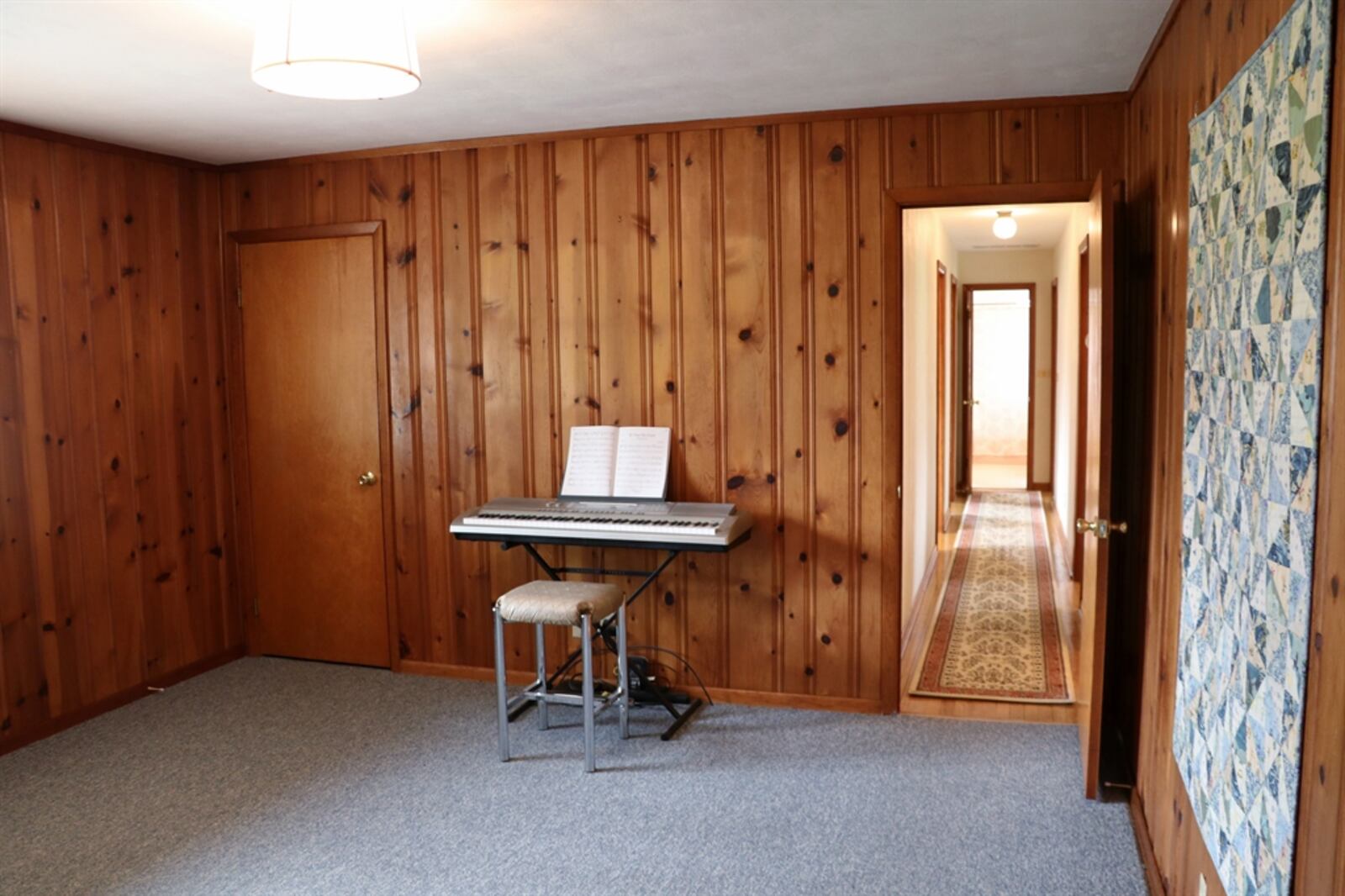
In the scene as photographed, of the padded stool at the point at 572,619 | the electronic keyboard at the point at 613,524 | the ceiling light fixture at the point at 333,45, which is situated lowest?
the padded stool at the point at 572,619

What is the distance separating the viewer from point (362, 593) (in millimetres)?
4711

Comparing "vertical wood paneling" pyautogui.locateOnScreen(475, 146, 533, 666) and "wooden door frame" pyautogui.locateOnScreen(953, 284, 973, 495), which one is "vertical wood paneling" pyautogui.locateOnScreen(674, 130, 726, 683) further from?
"wooden door frame" pyautogui.locateOnScreen(953, 284, 973, 495)

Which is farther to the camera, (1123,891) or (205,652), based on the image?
(205,652)

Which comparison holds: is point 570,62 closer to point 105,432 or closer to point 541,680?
point 541,680

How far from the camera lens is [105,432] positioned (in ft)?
13.8

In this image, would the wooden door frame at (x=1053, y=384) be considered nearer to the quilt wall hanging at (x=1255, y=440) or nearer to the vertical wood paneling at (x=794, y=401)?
the vertical wood paneling at (x=794, y=401)

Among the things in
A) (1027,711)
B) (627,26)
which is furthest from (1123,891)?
(627,26)

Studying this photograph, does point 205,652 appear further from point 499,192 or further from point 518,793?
point 499,192

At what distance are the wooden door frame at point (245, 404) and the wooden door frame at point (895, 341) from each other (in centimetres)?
213

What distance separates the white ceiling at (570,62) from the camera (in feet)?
8.95

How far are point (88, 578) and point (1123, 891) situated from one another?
381 cm

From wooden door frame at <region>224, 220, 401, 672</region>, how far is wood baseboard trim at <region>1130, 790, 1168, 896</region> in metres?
3.03

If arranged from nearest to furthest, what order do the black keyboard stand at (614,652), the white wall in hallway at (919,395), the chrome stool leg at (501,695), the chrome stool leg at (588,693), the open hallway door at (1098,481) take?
the open hallway door at (1098,481), the chrome stool leg at (588,693), the chrome stool leg at (501,695), the black keyboard stand at (614,652), the white wall in hallway at (919,395)

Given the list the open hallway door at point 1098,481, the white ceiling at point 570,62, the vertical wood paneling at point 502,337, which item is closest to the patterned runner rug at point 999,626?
the open hallway door at point 1098,481
